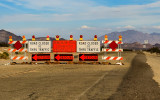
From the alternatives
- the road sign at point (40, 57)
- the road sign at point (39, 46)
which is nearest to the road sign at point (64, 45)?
the road sign at point (39, 46)


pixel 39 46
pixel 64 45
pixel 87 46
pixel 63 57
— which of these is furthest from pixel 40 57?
pixel 87 46

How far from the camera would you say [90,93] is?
8273 millimetres

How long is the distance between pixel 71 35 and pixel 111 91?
14.0 meters

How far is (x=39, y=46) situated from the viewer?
22.8 meters

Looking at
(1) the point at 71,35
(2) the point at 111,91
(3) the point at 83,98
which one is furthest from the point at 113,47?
(3) the point at 83,98

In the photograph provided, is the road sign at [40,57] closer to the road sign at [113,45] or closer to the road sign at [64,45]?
the road sign at [64,45]

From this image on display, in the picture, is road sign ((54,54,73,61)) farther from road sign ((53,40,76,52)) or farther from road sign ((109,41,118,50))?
road sign ((109,41,118,50))

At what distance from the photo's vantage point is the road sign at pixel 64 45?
878 inches

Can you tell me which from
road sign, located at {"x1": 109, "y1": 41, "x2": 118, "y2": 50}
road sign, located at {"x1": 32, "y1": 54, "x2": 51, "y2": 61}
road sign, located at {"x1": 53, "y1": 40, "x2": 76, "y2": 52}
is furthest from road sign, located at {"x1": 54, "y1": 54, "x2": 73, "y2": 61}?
road sign, located at {"x1": 109, "y1": 41, "x2": 118, "y2": 50}

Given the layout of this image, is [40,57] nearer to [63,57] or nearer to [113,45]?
[63,57]

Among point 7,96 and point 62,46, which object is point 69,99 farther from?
point 62,46

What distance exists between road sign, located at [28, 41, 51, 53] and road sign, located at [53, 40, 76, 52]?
742mm

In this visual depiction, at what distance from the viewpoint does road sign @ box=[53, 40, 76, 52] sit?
73.2ft

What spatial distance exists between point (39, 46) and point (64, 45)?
2.33 meters
